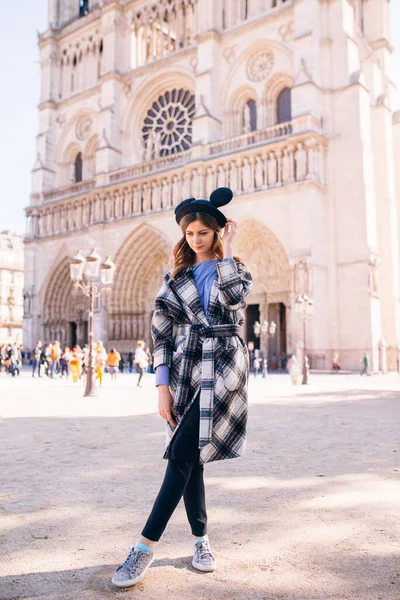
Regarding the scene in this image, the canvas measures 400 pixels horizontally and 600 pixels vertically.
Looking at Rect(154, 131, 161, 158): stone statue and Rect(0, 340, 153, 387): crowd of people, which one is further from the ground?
Rect(154, 131, 161, 158): stone statue

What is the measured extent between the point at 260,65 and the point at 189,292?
26287mm

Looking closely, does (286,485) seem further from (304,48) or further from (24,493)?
(304,48)

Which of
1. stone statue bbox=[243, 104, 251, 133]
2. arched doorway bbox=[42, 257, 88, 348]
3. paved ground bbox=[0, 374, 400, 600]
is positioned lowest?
paved ground bbox=[0, 374, 400, 600]

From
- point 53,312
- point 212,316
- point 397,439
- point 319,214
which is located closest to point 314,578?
point 212,316

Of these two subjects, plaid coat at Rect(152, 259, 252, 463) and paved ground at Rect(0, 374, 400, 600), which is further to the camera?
plaid coat at Rect(152, 259, 252, 463)

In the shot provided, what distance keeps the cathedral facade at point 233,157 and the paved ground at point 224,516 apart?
46.3 ft

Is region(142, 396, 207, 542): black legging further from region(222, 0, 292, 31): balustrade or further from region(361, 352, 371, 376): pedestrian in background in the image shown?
region(222, 0, 292, 31): balustrade

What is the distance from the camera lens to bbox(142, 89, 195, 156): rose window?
28984 mm

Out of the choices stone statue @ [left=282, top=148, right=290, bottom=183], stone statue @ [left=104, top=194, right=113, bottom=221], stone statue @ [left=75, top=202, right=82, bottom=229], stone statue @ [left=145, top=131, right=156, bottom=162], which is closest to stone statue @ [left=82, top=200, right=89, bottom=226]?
stone statue @ [left=75, top=202, right=82, bottom=229]

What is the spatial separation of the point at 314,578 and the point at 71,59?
37170mm

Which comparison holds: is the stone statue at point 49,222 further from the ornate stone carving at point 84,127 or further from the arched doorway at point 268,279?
the arched doorway at point 268,279

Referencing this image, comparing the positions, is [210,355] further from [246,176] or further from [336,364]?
[246,176]

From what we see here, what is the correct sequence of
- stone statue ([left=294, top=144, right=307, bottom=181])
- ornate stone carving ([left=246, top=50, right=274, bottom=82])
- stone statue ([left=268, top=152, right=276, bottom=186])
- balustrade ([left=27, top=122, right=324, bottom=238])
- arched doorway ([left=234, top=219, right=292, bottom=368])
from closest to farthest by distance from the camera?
stone statue ([left=294, top=144, right=307, bottom=181])
balustrade ([left=27, top=122, right=324, bottom=238])
stone statue ([left=268, top=152, right=276, bottom=186])
arched doorway ([left=234, top=219, right=292, bottom=368])
ornate stone carving ([left=246, top=50, right=274, bottom=82])

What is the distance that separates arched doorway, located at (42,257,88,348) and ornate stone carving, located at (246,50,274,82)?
49.1ft
